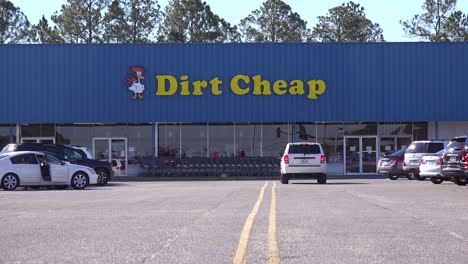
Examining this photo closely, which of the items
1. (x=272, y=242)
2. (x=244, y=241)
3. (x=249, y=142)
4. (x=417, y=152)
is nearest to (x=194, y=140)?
(x=249, y=142)

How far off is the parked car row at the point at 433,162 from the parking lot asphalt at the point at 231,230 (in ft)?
16.7

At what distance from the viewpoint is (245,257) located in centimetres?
910

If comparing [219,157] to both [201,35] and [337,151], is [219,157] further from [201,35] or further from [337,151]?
[201,35]

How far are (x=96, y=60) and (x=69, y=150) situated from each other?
34.9 feet

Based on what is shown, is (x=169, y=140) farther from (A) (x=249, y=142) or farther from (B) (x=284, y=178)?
(B) (x=284, y=178)

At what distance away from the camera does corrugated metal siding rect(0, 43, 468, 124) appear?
39469 millimetres

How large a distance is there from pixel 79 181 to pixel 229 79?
15.1 m

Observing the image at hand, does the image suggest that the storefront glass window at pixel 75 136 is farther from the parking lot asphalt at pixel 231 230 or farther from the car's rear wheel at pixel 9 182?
the parking lot asphalt at pixel 231 230

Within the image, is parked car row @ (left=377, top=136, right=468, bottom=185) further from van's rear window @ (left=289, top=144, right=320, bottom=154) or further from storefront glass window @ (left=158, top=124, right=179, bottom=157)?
storefront glass window @ (left=158, top=124, right=179, bottom=157)

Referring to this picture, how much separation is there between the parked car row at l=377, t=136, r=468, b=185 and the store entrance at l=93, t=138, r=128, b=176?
47.8 ft

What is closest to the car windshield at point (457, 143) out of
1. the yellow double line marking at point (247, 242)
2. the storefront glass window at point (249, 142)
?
the yellow double line marking at point (247, 242)

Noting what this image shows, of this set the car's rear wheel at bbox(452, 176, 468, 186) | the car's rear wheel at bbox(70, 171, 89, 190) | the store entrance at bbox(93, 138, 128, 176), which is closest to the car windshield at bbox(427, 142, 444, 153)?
the car's rear wheel at bbox(452, 176, 468, 186)

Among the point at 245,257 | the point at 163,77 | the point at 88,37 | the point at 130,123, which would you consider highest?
the point at 88,37

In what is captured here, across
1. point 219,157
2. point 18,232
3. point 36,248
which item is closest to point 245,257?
point 36,248
